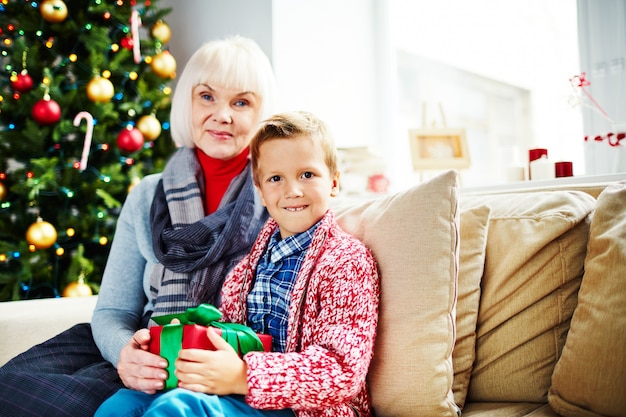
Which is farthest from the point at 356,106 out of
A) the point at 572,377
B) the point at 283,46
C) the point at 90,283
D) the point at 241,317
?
the point at 572,377

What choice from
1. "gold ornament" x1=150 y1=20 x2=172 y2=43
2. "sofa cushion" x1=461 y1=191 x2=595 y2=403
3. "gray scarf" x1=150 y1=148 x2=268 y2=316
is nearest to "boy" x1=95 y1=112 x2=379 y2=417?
"gray scarf" x1=150 y1=148 x2=268 y2=316

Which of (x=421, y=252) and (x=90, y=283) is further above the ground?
(x=421, y=252)

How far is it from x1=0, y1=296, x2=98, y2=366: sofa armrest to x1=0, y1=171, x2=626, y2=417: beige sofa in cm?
101

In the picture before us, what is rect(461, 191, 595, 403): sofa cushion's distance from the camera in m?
1.16

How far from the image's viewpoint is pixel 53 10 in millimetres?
2629

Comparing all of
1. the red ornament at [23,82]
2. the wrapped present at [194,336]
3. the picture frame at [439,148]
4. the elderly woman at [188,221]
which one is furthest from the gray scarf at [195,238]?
the red ornament at [23,82]

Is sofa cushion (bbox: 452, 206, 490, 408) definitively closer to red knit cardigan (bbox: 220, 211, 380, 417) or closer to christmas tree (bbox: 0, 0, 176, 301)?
red knit cardigan (bbox: 220, 211, 380, 417)

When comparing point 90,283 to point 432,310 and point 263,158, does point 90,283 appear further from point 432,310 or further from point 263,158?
point 432,310

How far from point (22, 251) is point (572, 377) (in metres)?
2.46

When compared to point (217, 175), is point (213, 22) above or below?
above

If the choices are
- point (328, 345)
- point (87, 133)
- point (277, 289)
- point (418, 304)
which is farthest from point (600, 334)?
point (87, 133)

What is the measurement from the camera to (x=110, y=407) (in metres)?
1.03

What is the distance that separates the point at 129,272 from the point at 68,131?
142cm

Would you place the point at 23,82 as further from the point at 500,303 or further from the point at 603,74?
the point at 603,74
